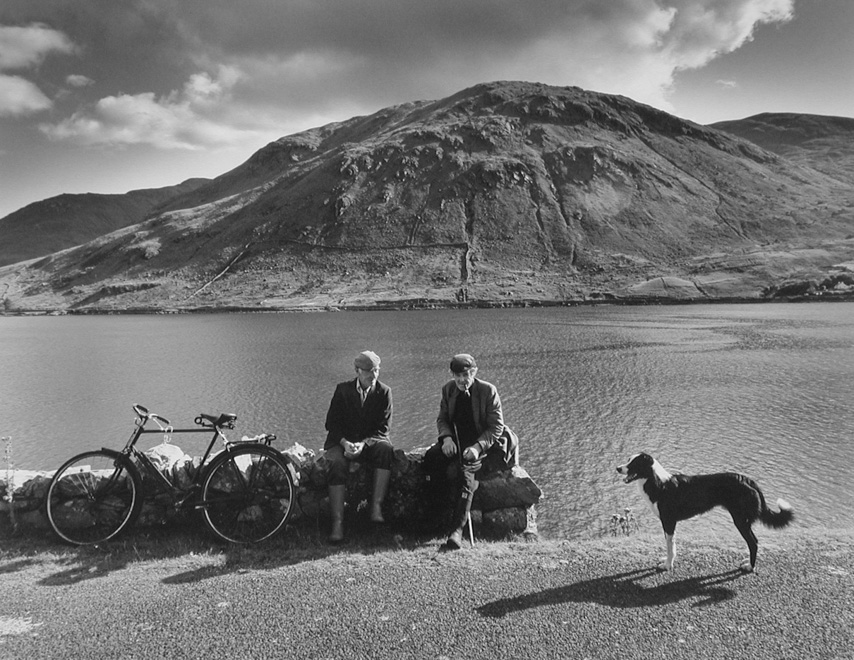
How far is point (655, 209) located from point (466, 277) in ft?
211

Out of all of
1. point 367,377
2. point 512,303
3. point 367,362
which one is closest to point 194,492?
point 367,377

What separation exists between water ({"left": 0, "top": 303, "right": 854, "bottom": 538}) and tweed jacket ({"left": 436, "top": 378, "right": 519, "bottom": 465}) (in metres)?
5.86

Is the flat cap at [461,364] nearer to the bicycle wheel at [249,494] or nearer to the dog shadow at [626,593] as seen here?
A: the bicycle wheel at [249,494]

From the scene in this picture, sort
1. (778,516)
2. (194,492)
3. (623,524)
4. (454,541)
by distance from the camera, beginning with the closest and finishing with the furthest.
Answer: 1. (778,516)
2. (454,541)
3. (194,492)
4. (623,524)

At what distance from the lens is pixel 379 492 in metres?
9.47

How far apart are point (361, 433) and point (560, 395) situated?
23.5 meters

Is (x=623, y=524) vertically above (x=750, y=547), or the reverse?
(x=750, y=547)

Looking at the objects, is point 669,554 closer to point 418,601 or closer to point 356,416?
point 418,601

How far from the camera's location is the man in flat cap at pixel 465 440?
947 centimetres

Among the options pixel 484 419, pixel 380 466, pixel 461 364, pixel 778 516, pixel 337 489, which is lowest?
pixel 778 516

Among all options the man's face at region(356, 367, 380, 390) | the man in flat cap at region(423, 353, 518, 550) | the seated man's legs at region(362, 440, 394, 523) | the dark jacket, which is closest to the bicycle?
the dark jacket

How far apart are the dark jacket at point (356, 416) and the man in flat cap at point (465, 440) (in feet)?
3.33

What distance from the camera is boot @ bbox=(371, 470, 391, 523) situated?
30.6 feet

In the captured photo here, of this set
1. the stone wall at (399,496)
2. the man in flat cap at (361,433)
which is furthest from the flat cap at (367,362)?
the stone wall at (399,496)
